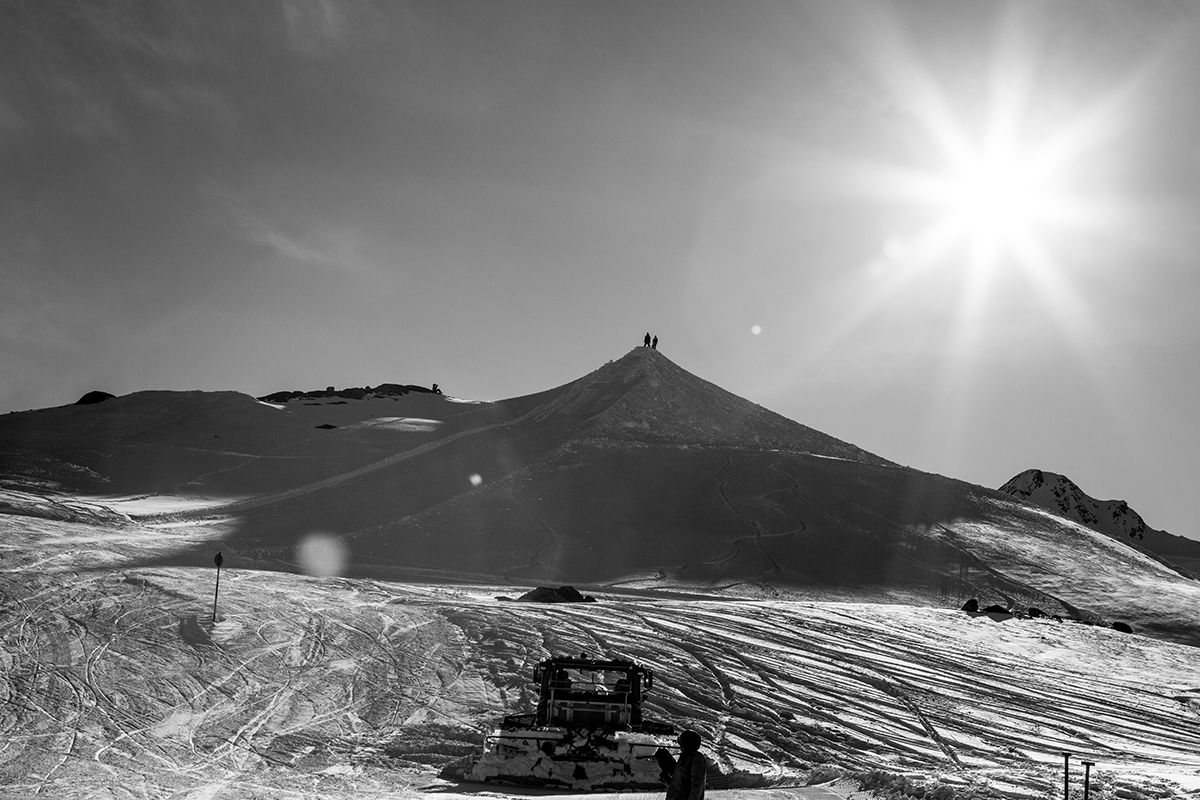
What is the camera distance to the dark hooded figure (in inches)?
285

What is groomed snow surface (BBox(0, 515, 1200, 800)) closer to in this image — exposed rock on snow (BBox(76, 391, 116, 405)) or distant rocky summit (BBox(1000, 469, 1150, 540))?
exposed rock on snow (BBox(76, 391, 116, 405))

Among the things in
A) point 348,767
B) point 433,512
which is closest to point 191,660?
point 348,767

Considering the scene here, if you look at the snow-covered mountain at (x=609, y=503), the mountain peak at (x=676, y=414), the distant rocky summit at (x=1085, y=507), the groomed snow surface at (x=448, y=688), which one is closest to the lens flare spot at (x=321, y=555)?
the snow-covered mountain at (x=609, y=503)

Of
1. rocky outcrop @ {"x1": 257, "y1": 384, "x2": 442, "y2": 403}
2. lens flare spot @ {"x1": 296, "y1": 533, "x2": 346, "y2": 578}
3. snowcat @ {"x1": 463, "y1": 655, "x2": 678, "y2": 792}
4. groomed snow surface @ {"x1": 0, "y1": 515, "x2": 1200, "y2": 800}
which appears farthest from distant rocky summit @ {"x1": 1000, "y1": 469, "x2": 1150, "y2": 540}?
snowcat @ {"x1": 463, "y1": 655, "x2": 678, "y2": 792}

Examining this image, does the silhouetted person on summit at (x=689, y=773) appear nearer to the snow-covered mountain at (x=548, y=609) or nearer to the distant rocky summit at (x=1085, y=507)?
the snow-covered mountain at (x=548, y=609)

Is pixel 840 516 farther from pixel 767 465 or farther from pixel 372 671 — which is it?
pixel 372 671

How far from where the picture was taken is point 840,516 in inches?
1967

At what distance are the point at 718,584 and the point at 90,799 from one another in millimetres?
30632

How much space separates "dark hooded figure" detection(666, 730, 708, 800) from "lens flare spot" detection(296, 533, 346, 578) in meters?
30.0

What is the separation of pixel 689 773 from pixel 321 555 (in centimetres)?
3500

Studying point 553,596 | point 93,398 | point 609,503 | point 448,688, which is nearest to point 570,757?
point 448,688

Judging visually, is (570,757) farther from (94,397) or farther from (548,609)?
(94,397)

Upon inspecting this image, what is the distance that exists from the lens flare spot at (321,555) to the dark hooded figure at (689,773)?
3005 cm

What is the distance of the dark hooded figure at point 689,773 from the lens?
723cm
